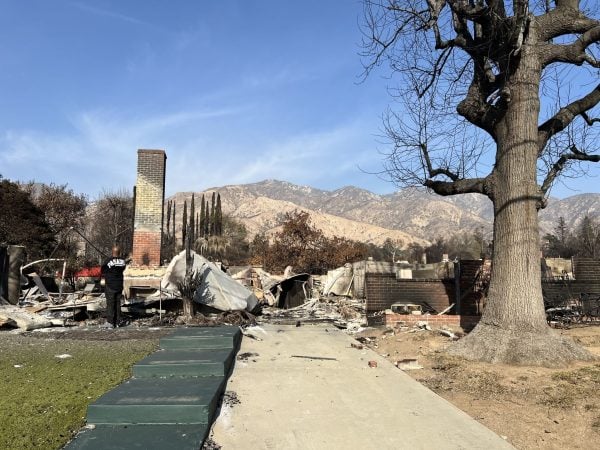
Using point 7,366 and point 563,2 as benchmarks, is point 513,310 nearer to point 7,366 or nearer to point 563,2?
point 563,2

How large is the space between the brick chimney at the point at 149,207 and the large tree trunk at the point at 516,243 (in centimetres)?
909

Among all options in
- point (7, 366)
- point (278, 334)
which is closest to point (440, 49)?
point (278, 334)

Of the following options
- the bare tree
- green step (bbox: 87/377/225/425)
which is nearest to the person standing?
green step (bbox: 87/377/225/425)

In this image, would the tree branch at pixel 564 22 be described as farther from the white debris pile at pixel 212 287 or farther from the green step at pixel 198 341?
the white debris pile at pixel 212 287

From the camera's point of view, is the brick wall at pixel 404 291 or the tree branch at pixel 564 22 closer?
the tree branch at pixel 564 22

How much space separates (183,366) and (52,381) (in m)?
1.45

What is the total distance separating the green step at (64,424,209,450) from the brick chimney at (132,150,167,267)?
1015 cm

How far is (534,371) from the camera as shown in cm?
657

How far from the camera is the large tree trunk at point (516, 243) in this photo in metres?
7.32

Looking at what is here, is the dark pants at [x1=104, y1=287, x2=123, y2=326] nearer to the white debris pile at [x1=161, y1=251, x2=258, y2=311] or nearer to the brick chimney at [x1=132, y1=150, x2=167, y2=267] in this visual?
the white debris pile at [x1=161, y1=251, x2=258, y2=311]

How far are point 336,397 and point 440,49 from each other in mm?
6066

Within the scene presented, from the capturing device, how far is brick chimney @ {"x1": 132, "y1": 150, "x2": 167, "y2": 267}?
13.8 m

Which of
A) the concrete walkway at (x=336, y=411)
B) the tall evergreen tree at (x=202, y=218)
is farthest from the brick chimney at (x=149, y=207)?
the tall evergreen tree at (x=202, y=218)

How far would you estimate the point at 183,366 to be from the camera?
18.7ft
